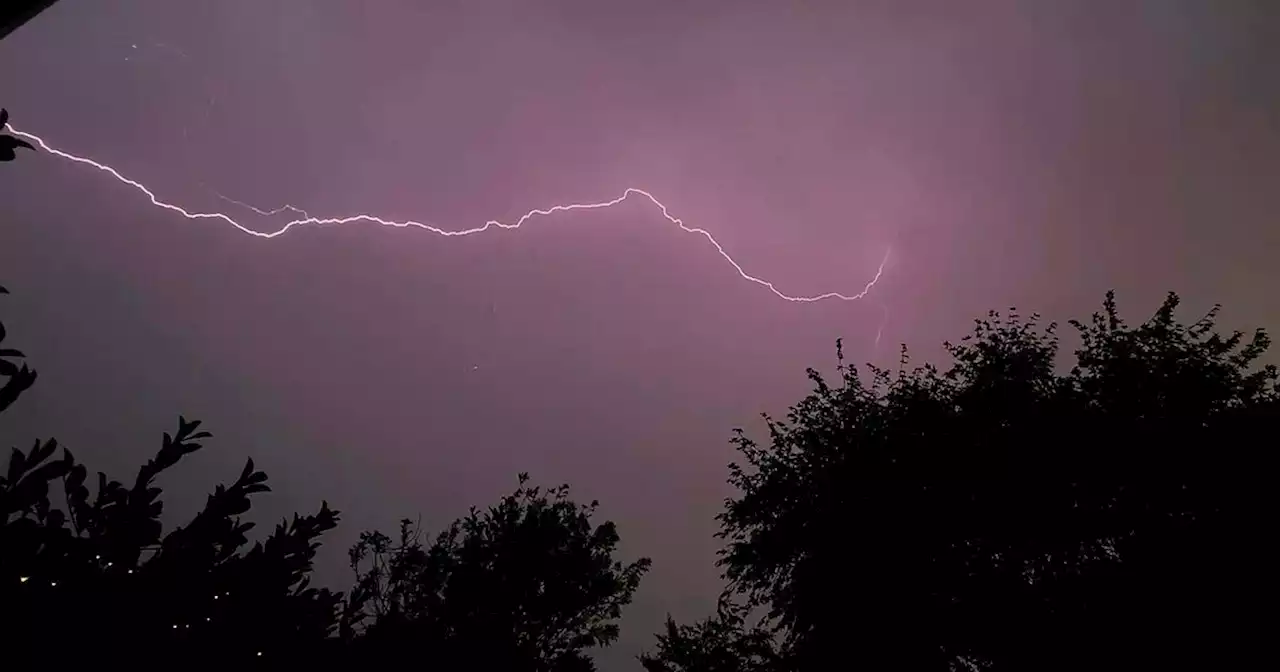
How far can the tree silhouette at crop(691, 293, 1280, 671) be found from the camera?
31.5ft

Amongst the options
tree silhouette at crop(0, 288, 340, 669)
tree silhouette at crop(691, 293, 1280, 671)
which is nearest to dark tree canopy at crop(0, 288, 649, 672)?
tree silhouette at crop(0, 288, 340, 669)

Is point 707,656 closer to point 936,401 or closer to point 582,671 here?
point 936,401

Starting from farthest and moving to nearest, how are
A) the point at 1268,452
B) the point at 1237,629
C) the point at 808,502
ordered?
1. the point at 808,502
2. the point at 1268,452
3. the point at 1237,629

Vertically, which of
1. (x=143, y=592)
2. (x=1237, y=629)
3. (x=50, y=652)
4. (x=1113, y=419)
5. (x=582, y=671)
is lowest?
(x=50, y=652)

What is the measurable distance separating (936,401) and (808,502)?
138 inches

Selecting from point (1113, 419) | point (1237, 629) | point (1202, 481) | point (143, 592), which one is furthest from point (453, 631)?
point (1113, 419)

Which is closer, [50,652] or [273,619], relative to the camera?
[50,652]

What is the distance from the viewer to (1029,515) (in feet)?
38.7

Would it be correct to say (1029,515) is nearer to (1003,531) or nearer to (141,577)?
(1003,531)

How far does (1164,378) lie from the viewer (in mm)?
12086

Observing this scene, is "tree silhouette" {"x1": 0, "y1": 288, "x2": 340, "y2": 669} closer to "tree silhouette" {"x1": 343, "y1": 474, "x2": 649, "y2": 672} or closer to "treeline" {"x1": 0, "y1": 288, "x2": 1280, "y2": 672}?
"treeline" {"x1": 0, "y1": 288, "x2": 1280, "y2": 672}

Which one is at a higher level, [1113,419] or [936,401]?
[936,401]

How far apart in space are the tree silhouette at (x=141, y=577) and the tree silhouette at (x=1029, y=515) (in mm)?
11700

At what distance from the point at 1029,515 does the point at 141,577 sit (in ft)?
43.4
